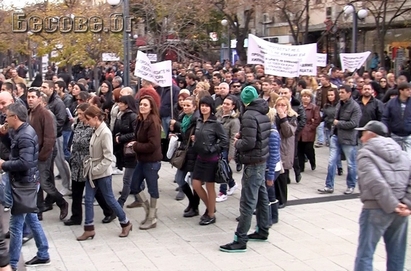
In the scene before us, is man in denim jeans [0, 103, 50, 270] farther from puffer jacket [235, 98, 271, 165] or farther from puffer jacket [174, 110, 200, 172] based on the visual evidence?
puffer jacket [174, 110, 200, 172]

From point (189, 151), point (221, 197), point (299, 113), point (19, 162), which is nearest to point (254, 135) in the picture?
point (189, 151)

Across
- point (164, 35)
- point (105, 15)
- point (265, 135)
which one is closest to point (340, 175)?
point (265, 135)

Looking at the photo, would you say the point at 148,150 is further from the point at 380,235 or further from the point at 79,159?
Answer: the point at 380,235

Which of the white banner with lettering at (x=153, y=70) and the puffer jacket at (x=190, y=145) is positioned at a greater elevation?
the white banner with lettering at (x=153, y=70)

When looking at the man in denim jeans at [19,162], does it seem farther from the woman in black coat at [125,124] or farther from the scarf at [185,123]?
the scarf at [185,123]

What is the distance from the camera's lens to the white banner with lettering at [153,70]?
11.6 meters

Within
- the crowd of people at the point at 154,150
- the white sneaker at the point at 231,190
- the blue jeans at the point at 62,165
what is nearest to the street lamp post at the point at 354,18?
the crowd of people at the point at 154,150

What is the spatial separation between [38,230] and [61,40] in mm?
15384

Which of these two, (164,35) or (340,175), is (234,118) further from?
Result: (164,35)

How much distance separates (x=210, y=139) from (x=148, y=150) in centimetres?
81

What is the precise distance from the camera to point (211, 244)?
24.5 feet

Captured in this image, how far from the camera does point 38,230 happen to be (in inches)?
258

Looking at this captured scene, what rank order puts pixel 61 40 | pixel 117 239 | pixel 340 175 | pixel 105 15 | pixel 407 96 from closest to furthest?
pixel 117 239 → pixel 407 96 → pixel 340 175 → pixel 61 40 → pixel 105 15

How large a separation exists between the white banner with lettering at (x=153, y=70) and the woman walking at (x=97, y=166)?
3983mm
